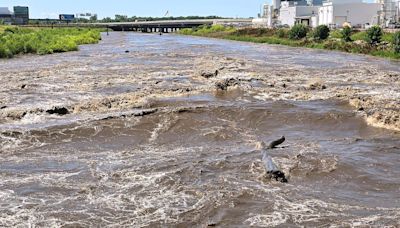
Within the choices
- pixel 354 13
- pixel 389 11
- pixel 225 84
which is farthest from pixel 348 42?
pixel 225 84

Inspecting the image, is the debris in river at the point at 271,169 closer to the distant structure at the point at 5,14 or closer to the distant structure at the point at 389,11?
the distant structure at the point at 389,11

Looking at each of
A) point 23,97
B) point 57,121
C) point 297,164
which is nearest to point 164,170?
point 297,164

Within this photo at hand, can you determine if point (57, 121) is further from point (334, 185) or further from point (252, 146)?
point (334, 185)

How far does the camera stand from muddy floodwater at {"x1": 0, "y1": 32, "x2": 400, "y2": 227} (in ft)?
35.0

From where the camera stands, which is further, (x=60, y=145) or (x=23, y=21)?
(x=23, y=21)

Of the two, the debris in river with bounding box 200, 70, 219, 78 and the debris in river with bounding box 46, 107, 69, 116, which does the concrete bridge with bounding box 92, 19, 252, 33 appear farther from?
the debris in river with bounding box 46, 107, 69, 116

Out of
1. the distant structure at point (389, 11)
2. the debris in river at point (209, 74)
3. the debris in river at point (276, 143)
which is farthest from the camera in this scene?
the distant structure at point (389, 11)

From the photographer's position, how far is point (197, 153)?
15242 mm

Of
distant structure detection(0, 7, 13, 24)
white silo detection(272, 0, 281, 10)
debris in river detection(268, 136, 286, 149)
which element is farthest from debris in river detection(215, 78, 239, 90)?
distant structure detection(0, 7, 13, 24)

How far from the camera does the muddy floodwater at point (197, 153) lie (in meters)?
10.7

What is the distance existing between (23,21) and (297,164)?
180 meters

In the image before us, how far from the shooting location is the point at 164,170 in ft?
44.0

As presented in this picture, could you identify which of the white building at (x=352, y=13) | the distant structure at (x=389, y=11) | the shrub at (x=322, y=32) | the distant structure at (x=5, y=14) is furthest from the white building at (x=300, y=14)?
the distant structure at (x=5, y=14)

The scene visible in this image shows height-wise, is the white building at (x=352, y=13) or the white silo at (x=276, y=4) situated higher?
the white silo at (x=276, y=4)
